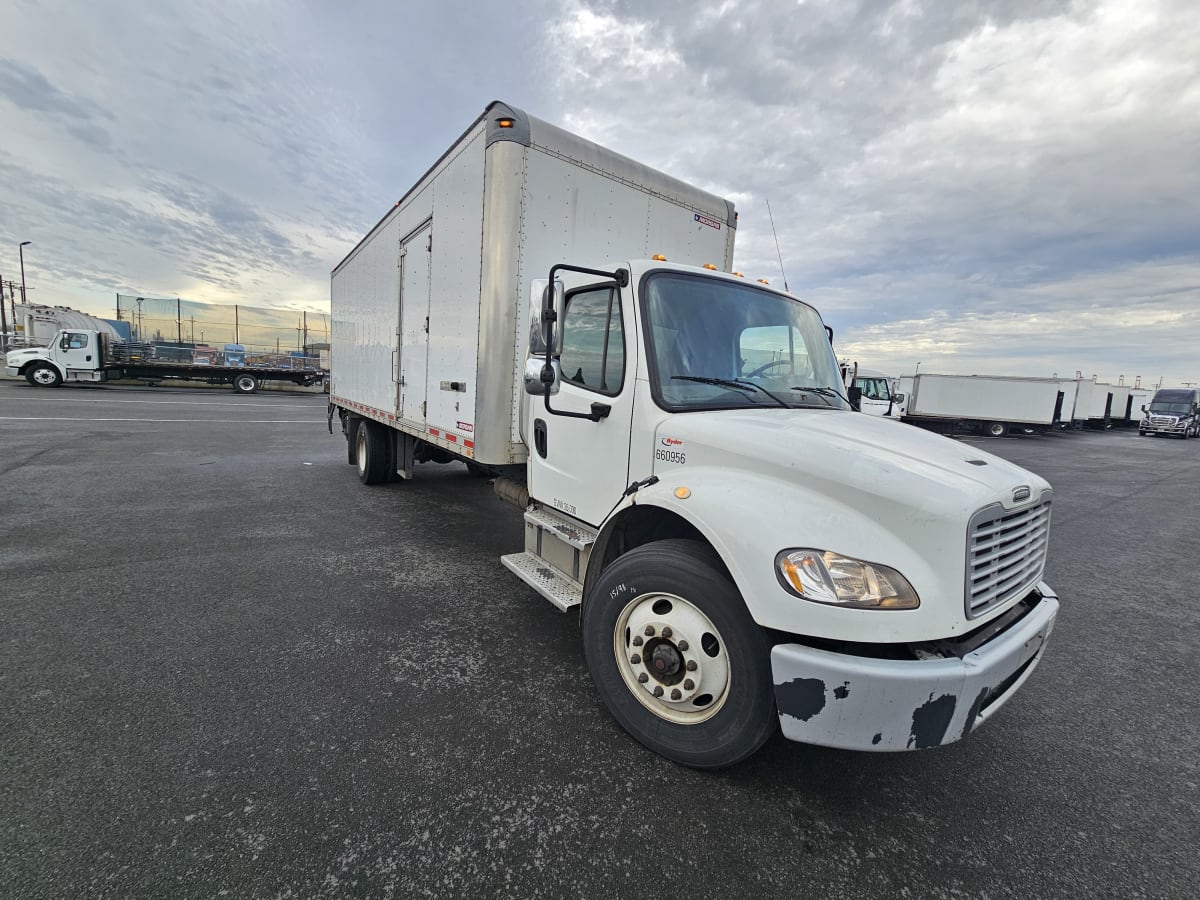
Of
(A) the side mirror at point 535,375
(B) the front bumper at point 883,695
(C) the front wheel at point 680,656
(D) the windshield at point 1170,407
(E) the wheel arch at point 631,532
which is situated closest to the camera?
(B) the front bumper at point 883,695

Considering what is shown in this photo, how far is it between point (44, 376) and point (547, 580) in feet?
104

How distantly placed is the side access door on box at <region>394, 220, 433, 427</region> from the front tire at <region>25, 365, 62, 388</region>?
2820 centimetres

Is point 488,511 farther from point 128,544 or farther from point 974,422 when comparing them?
point 974,422

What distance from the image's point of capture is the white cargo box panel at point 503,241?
381cm

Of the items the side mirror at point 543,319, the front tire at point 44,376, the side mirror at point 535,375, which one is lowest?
the front tire at point 44,376

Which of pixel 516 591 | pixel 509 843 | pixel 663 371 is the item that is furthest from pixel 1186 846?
pixel 516 591

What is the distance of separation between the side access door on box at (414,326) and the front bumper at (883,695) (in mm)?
4316

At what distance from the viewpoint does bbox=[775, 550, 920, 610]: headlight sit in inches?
74.9

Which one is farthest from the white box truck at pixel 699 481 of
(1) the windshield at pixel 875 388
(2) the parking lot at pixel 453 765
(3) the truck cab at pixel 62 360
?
(3) the truck cab at pixel 62 360

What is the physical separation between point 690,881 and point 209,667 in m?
2.82

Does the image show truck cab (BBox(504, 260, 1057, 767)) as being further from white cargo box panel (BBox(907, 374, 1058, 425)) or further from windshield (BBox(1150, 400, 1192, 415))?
windshield (BBox(1150, 400, 1192, 415))

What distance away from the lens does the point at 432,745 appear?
251 centimetres

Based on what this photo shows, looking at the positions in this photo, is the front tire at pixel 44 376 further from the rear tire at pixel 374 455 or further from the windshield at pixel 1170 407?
the windshield at pixel 1170 407

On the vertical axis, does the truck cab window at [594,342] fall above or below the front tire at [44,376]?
above
